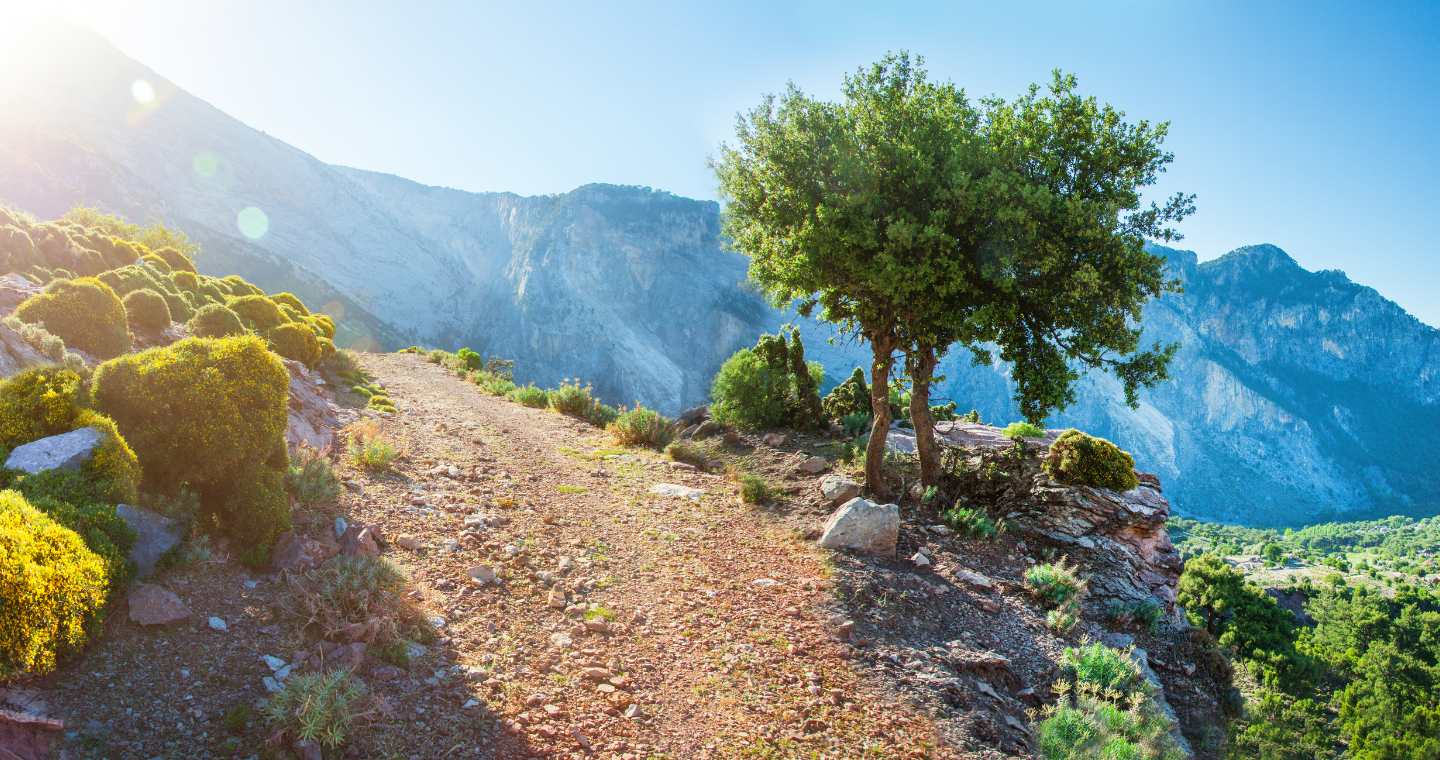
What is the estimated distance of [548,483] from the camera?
37.2 feet

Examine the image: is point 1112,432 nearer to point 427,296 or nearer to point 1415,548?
point 1415,548

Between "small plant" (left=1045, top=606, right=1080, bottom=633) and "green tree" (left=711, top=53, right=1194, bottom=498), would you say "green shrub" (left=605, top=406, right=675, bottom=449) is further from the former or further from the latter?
"small plant" (left=1045, top=606, right=1080, bottom=633)

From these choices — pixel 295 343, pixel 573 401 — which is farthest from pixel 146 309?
pixel 573 401

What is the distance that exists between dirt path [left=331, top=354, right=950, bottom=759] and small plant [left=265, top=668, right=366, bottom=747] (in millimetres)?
682

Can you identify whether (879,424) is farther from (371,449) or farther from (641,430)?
(371,449)

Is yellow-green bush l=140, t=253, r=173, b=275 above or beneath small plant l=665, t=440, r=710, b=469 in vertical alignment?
beneath

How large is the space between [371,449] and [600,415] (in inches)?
404

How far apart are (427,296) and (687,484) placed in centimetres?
10590

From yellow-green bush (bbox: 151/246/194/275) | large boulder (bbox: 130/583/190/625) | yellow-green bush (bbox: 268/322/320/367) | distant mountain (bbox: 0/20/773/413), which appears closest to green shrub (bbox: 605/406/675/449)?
large boulder (bbox: 130/583/190/625)

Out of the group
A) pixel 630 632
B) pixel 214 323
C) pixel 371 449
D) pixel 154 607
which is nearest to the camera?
pixel 154 607

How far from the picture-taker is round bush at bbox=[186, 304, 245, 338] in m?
15.1

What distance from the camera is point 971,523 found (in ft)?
34.7

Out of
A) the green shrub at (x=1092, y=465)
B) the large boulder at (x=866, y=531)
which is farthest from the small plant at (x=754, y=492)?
the green shrub at (x=1092, y=465)

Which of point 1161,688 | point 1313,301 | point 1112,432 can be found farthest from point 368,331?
point 1313,301
